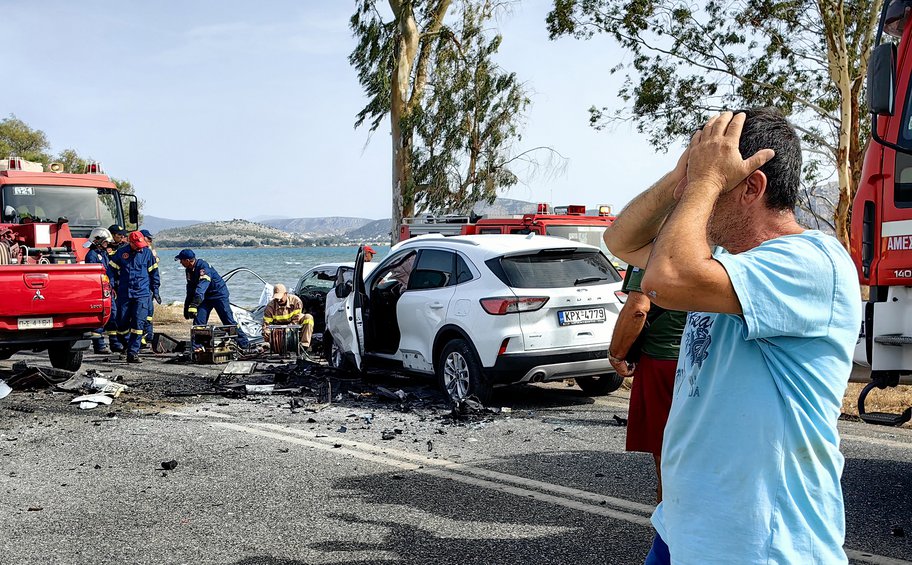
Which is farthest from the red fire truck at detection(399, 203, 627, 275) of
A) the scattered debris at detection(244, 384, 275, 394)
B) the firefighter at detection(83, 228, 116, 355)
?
the firefighter at detection(83, 228, 116, 355)

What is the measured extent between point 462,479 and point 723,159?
4358mm

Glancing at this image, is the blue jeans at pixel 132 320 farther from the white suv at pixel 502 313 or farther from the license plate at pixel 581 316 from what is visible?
the license plate at pixel 581 316

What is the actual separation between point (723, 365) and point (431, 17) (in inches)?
876

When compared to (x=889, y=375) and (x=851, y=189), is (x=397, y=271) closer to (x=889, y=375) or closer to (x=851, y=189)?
(x=889, y=375)

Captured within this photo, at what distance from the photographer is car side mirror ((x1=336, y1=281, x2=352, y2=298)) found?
10.3 m

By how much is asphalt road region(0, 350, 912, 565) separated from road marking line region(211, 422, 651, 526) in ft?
0.06

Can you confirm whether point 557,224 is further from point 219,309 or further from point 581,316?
point 581,316

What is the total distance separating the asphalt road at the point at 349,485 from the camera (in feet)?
14.8

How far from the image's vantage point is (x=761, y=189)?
1.92 metres

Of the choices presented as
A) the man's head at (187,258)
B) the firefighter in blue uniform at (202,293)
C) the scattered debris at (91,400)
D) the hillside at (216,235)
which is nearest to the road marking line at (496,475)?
the scattered debris at (91,400)

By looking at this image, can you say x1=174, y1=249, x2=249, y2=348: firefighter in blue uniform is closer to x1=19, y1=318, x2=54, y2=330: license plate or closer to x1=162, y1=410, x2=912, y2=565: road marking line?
x1=19, y1=318, x2=54, y2=330: license plate

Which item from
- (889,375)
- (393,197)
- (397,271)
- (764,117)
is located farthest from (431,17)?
(764,117)

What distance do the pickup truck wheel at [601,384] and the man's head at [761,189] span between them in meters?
7.21

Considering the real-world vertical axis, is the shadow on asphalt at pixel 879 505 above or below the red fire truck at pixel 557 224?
below
